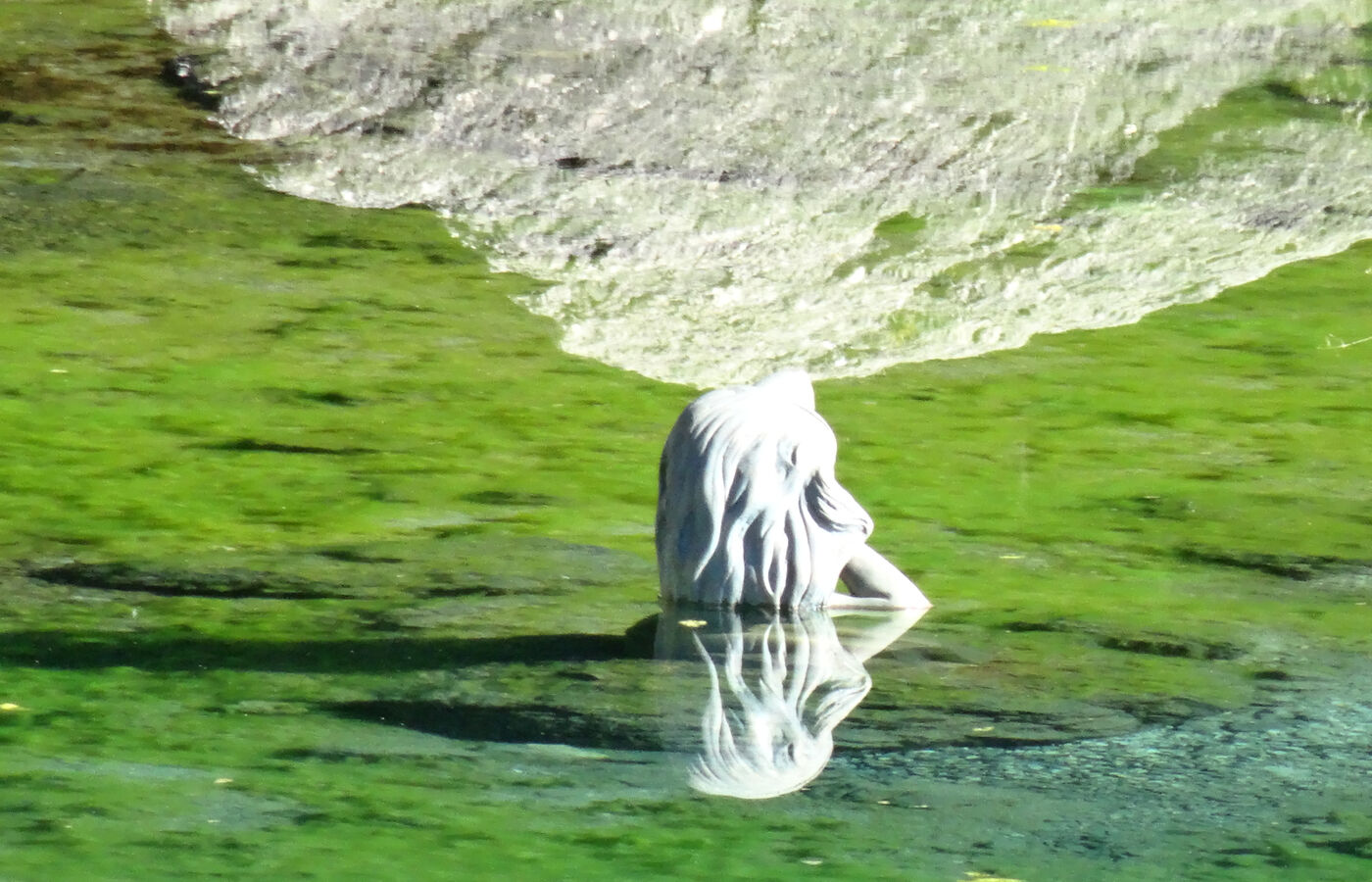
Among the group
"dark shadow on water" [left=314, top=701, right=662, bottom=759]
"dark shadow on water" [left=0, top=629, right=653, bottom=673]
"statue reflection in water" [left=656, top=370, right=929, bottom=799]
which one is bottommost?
"dark shadow on water" [left=314, top=701, right=662, bottom=759]

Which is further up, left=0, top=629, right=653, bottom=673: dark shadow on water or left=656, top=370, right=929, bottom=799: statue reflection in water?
left=656, top=370, right=929, bottom=799: statue reflection in water

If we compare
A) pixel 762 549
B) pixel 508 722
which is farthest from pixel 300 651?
pixel 762 549

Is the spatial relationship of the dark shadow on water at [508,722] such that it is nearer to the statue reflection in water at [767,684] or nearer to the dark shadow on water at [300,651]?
the statue reflection in water at [767,684]

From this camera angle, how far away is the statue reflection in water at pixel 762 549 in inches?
152

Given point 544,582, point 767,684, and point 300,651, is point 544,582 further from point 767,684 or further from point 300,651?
point 767,684

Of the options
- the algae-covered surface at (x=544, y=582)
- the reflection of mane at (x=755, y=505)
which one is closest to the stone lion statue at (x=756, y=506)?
the reflection of mane at (x=755, y=505)

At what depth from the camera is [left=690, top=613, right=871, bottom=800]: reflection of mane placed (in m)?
3.28

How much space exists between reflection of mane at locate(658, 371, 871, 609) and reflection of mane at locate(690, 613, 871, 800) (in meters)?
0.09

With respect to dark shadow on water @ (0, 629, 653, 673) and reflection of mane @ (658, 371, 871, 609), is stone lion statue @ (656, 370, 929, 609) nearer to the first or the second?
reflection of mane @ (658, 371, 871, 609)

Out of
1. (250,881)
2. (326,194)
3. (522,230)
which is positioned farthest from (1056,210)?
(250,881)

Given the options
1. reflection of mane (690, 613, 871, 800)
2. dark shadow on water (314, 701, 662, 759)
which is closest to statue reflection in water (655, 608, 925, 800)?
reflection of mane (690, 613, 871, 800)

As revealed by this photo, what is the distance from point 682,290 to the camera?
7844 millimetres

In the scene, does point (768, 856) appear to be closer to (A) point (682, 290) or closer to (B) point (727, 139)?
(A) point (682, 290)

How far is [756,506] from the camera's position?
3.89 meters
